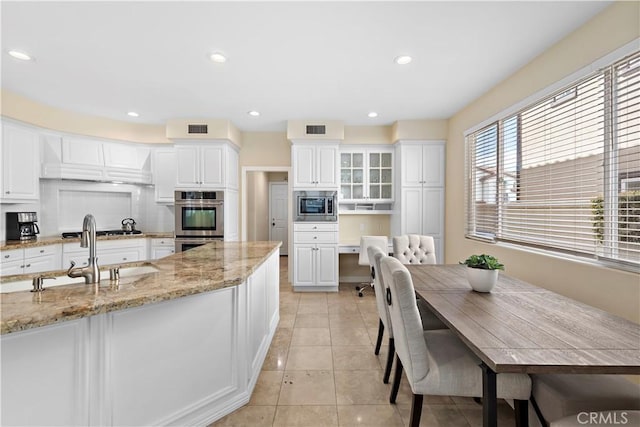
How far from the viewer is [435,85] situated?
10.5ft

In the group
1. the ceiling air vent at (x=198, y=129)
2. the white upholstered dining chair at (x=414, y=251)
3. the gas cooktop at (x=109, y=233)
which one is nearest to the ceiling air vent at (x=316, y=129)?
the ceiling air vent at (x=198, y=129)

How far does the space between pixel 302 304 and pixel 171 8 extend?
343 centimetres

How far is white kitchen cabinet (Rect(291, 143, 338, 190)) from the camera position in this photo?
177 inches

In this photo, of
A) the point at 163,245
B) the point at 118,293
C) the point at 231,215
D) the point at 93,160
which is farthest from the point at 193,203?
the point at 118,293

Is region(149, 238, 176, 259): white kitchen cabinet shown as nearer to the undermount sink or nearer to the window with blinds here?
the undermount sink

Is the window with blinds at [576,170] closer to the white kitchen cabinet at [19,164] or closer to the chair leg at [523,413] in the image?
the chair leg at [523,413]

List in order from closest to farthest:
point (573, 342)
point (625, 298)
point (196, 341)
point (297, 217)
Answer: point (573, 342), point (196, 341), point (625, 298), point (297, 217)

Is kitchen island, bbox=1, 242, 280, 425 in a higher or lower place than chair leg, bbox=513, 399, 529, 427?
higher

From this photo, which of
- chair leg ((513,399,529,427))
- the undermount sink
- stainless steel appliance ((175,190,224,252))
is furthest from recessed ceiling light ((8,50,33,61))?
chair leg ((513,399,529,427))

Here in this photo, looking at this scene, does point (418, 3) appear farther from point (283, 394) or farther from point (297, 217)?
point (297, 217)

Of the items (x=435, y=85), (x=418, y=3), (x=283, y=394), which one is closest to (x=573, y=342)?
(x=283, y=394)

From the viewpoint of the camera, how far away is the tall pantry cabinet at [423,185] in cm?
445

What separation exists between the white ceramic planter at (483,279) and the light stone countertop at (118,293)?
1525 millimetres

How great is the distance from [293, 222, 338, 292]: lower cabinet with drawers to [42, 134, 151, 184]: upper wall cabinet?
2736 mm
